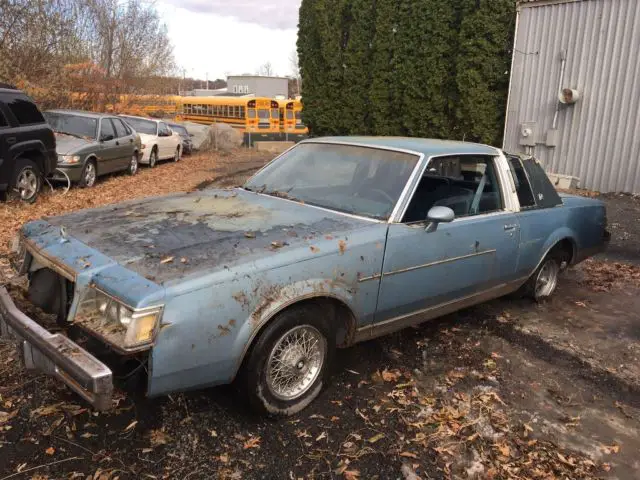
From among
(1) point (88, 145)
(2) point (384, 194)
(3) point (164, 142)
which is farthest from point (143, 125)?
(2) point (384, 194)

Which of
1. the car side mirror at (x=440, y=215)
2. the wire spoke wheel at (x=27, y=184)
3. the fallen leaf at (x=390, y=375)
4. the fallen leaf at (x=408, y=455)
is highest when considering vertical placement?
the car side mirror at (x=440, y=215)

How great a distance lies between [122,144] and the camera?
12.7 meters

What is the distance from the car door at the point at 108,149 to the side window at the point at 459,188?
360 inches

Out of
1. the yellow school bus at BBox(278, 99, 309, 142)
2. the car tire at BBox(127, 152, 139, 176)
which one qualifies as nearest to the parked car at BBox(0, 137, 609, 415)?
the car tire at BBox(127, 152, 139, 176)

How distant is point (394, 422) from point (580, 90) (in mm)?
10506

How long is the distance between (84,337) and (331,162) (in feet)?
7.59

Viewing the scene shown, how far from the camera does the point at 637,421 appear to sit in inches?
137

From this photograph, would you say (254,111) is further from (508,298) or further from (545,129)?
(508,298)

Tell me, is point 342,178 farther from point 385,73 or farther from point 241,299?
point 385,73

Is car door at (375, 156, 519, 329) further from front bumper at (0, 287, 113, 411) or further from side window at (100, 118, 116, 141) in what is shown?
side window at (100, 118, 116, 141)

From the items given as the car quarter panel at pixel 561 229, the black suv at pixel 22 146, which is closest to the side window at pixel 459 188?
→ the car quarter panel at pixel 561 229

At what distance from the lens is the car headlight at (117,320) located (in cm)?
247

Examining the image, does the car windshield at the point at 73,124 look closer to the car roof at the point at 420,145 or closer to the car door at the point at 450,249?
the car roof at the point at 420,145

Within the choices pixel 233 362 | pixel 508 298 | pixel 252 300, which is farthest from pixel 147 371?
pixel 508 298
